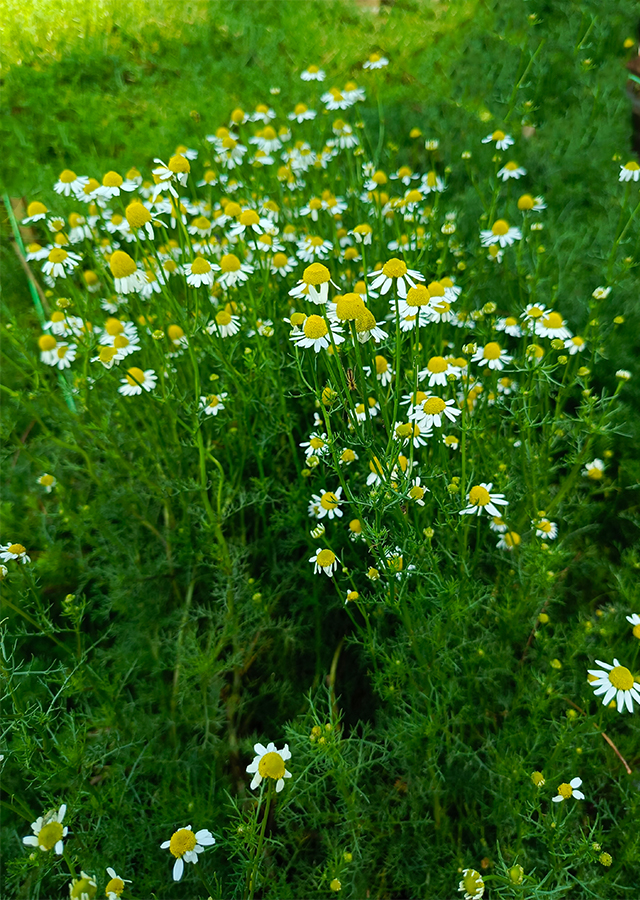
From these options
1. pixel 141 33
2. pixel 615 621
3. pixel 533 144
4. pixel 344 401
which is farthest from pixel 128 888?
pixel 141 33

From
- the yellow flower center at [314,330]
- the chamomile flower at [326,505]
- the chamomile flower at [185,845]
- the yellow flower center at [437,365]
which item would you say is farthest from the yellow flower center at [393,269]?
the chamomile flower at [185,845]

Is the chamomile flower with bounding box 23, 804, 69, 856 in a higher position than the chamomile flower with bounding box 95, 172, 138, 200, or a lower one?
lower

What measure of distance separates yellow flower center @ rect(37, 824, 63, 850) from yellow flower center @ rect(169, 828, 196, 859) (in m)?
0.25

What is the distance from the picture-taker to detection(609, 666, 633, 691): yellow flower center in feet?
5.22

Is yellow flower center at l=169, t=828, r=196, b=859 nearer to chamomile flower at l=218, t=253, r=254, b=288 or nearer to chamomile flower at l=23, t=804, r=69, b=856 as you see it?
chamomile flower at l=23, t=804, r=69, b=856

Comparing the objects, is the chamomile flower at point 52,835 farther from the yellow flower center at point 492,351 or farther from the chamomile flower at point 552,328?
the chamomile flower at point 552,328

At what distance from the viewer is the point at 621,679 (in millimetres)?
1592

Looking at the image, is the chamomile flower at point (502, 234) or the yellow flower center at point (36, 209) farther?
the chamomile flower at point (502, 234)

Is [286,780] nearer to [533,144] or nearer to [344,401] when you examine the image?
[344,401]

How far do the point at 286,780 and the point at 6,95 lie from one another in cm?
509

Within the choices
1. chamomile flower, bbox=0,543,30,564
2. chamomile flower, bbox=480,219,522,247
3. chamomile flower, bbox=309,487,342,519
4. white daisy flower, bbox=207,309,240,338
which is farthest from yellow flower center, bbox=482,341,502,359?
chamomile flower, bbox=0,543,30,564

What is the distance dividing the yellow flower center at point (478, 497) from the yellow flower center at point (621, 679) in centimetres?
54

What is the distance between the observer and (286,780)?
1712mm

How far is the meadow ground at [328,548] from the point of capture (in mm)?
1694
